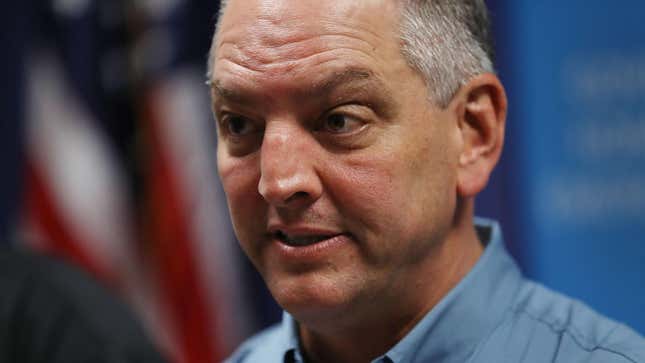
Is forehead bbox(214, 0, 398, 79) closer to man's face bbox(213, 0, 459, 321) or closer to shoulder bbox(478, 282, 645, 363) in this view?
man's face bbox(213, 0, 459, 321)

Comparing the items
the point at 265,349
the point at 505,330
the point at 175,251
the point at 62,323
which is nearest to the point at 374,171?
the point at 505,330

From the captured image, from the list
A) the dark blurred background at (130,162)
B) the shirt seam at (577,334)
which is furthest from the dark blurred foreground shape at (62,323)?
the shirt seam at (577,334)

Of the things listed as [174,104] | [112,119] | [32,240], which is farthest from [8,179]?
[174,104]

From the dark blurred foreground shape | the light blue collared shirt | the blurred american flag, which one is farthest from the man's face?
the blurred american flag

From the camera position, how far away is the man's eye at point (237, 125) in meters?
1.42

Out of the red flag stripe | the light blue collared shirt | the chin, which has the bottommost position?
the red flag stripe

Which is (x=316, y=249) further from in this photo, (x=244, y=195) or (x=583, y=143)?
(x=583, y=143)

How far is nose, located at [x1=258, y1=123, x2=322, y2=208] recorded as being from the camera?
133 cm

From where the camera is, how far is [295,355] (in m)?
1.59

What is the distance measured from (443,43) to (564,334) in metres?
0.49

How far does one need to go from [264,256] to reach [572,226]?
4.68ft

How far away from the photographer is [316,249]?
1.37m

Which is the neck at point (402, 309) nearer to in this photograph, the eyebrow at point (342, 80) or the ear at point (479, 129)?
the ear at point (479, 129)

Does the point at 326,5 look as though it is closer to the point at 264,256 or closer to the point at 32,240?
the point at 264,256
